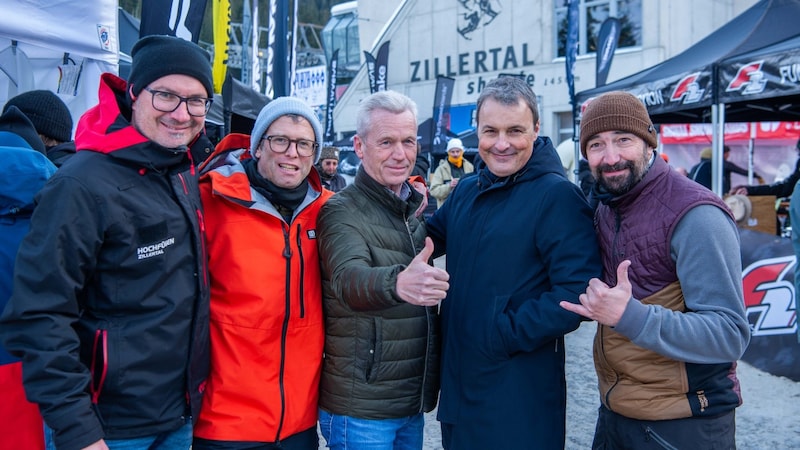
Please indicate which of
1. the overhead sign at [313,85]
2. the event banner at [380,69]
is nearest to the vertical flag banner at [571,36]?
the event banner at [380,69]

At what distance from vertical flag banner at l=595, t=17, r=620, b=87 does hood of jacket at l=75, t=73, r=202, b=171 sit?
12.5 metres

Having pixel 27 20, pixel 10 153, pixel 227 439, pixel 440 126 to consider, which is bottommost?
pixel 227 439

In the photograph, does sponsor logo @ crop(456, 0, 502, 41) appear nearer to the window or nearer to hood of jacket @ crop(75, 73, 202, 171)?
the window

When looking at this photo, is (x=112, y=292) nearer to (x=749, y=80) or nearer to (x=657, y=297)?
(x=657, y=297)

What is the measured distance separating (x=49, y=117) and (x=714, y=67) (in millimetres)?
6109

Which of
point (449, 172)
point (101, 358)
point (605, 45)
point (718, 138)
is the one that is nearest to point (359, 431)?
point (101, 358)

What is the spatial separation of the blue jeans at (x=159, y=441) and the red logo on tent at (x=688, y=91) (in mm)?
6351

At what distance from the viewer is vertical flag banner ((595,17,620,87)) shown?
42.4 feet

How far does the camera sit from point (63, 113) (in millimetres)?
3545

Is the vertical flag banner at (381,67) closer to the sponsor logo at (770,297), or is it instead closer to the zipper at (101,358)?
the sponsor logo at (770,297)

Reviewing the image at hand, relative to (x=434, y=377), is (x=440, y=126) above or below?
above

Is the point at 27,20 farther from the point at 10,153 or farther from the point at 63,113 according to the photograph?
the point at 10,153

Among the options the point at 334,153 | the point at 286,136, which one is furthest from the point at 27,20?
the point at 334,153

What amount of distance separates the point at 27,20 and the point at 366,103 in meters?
2.38
